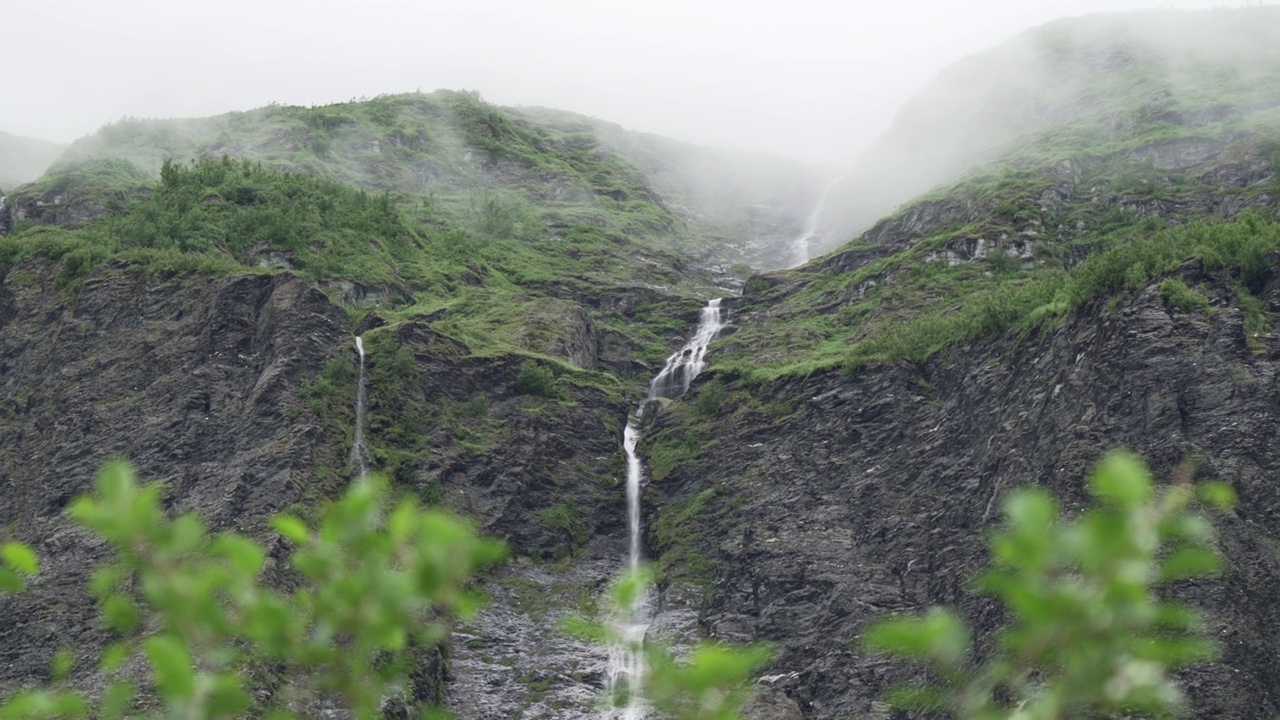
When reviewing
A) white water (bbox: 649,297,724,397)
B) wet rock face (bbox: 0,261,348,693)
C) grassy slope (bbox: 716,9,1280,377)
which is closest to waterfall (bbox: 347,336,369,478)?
wet rock face (bbox: 0,261,348,693)

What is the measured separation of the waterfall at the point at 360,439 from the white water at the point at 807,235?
5541 cm

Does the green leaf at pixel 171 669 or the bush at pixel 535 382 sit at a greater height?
the green leaf at pixel 171 669

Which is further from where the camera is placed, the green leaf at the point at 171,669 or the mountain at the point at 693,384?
the mountain at the point at 693,384

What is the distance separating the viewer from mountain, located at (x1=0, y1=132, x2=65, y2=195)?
125 metres

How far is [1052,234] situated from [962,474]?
3139cm

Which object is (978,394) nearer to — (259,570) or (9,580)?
(9,580)

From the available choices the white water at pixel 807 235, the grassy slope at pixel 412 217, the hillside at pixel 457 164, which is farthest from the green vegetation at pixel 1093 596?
the white water at pixel 807 235

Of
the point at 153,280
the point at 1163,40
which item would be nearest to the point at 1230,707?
the point at 153,280

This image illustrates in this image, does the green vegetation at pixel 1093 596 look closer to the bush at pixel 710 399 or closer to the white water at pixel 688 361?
the bush at pixel 710 399

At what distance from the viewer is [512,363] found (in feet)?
201

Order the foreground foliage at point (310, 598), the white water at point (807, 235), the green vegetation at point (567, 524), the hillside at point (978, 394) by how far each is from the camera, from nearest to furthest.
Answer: the foreground foliage at point (310, 598)
the hillside at point (978, 394)
the green vegetation at point (567, 524)
the white water at point (807, 235)

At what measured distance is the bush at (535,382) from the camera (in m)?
59.8

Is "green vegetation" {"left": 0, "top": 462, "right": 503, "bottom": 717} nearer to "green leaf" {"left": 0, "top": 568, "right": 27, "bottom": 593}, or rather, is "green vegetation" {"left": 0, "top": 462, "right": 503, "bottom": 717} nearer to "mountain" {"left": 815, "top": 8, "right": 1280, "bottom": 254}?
"green leaf" {"left": 0, "top": 568, "right": 27, "bottom": 593}

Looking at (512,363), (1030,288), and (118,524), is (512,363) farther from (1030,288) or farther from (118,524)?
(118,524)
